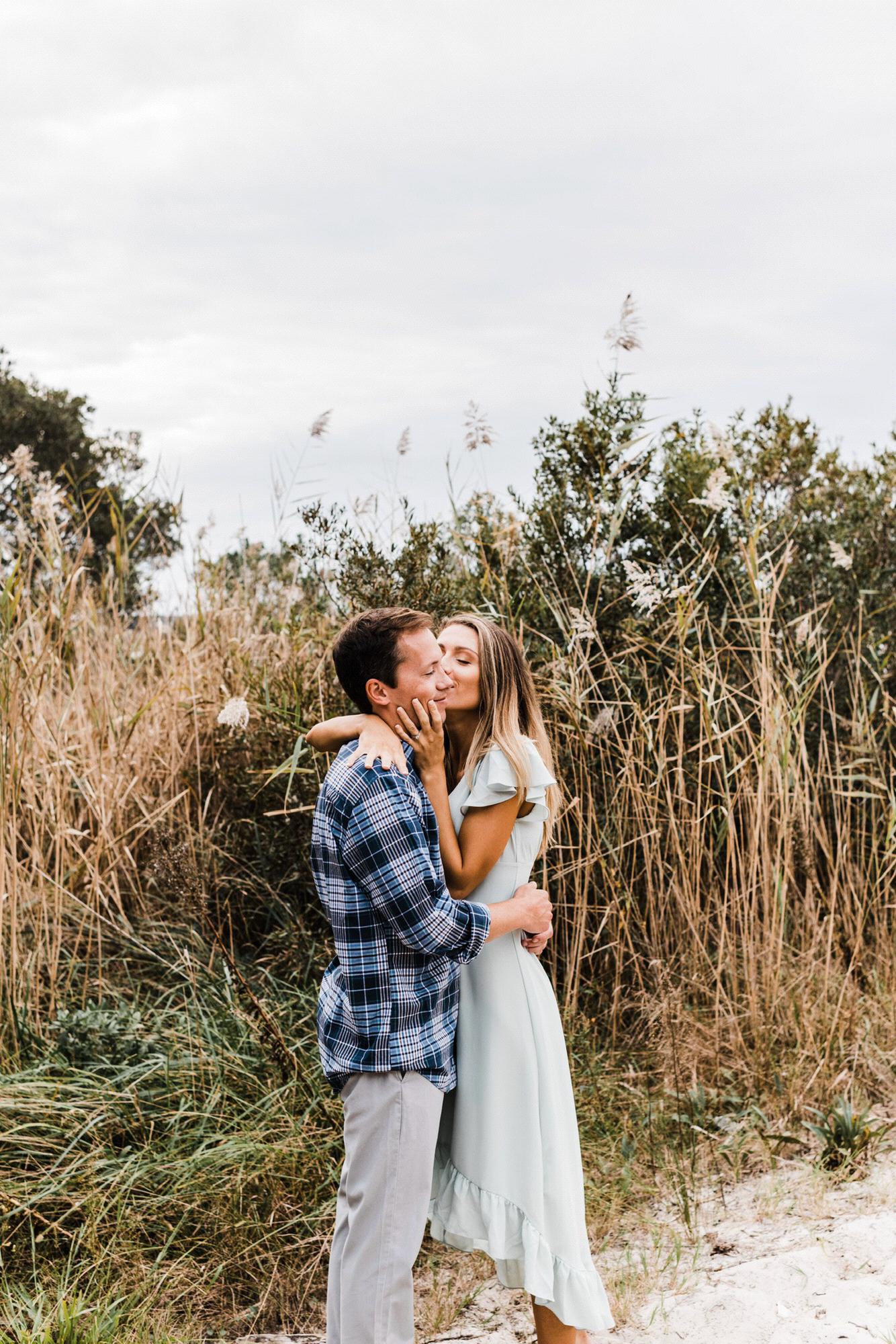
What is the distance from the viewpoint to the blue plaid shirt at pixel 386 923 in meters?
1.99

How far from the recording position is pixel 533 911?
2232 mm

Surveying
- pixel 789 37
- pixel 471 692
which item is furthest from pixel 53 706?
pixel 789 37

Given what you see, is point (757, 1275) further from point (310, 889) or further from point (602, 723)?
point (310, 889)

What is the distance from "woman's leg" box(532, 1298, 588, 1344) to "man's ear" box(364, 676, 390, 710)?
1.37 m

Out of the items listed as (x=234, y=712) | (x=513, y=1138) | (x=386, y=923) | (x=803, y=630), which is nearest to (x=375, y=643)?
(x=386, y=923)

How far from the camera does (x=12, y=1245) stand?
2.76 meters

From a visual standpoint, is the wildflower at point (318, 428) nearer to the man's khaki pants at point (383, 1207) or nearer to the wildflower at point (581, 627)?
the wildflower at point (581, 627)

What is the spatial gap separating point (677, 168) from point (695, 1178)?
475 cm

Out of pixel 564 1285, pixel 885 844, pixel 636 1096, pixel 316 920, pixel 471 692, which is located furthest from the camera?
pixel 885 844

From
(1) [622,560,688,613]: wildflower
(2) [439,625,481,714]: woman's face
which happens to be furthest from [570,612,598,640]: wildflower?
(2) [439,625,481,714]: woman's face

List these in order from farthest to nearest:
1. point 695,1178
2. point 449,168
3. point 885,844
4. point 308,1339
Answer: point 449,168
point 885,844
point 695,1178
point 308,1339

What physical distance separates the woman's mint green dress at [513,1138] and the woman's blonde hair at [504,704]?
0.13ft

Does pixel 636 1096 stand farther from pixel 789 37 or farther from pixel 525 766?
pixel 789 37

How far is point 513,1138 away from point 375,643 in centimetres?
111
